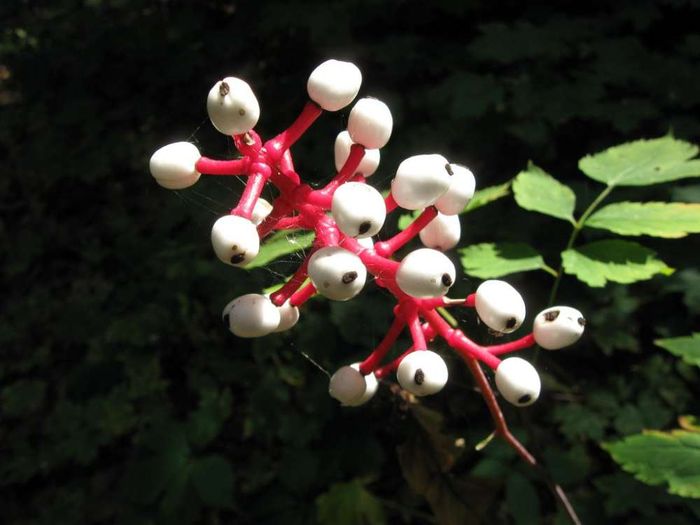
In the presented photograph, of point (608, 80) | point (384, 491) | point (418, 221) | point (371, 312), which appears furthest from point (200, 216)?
point (608, 80)

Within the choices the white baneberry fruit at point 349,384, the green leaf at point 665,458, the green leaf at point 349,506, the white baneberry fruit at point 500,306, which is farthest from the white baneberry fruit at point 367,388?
the green leaf at point 349,506

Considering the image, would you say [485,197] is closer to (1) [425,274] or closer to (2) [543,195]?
(2) [543,195]

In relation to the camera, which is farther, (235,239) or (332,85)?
(332,85)

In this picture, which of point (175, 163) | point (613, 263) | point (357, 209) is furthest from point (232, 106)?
point (613, 263)

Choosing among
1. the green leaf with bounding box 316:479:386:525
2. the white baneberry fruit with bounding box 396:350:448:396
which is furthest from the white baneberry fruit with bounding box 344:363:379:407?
the green leaf with bounding box 316:479:386:525

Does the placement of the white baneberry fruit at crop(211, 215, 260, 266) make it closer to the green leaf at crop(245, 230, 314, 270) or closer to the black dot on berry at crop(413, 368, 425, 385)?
the green leaf at crop(245, 230, 314, 270)

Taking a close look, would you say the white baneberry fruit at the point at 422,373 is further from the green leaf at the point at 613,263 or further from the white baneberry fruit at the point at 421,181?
the green leaf at the point at 613,263
